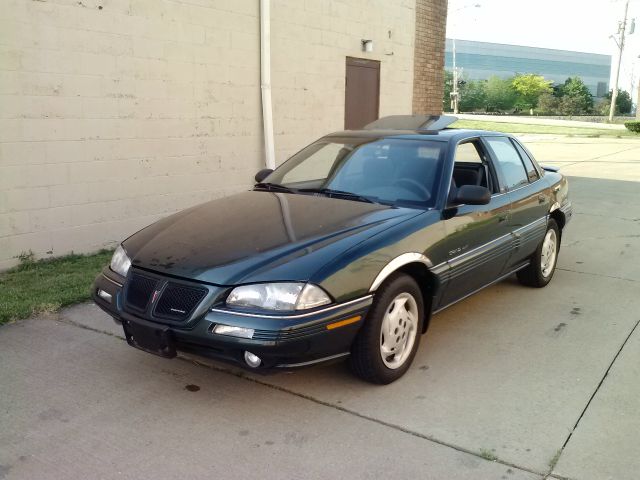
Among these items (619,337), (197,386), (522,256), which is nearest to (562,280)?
(522,256)

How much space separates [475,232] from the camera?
457cm

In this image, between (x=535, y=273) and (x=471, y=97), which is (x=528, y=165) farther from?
(x=471, y=97)

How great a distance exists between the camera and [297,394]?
3.78 meters

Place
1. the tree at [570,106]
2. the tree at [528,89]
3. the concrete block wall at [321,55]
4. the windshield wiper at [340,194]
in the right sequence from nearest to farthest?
1. the windshield wiper at [340,194]
2. the concrete block wall at [321,55]
3. the tree at [570,106]
4. the tree at [528,89]

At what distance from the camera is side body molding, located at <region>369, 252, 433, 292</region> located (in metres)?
3.62

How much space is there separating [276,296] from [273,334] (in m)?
0.21

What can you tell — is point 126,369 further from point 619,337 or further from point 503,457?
point 619,337

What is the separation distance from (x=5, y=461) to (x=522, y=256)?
13.5 feet

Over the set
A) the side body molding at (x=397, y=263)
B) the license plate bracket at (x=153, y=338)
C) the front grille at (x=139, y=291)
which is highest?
the side body molding at (x=397, y=263)

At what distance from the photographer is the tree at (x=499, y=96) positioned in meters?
83.9

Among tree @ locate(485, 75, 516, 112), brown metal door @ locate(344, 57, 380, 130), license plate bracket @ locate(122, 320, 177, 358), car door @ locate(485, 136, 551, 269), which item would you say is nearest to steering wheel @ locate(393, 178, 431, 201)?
car door @ locate(485, 136, 551, 269)

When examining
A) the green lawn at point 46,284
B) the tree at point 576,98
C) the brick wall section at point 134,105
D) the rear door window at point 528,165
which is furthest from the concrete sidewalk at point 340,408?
the tree at point 576,98

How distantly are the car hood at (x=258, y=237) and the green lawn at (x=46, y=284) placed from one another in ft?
4.84

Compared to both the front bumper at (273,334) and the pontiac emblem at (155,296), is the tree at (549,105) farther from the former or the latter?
the pontiac emblem at (155,296)
